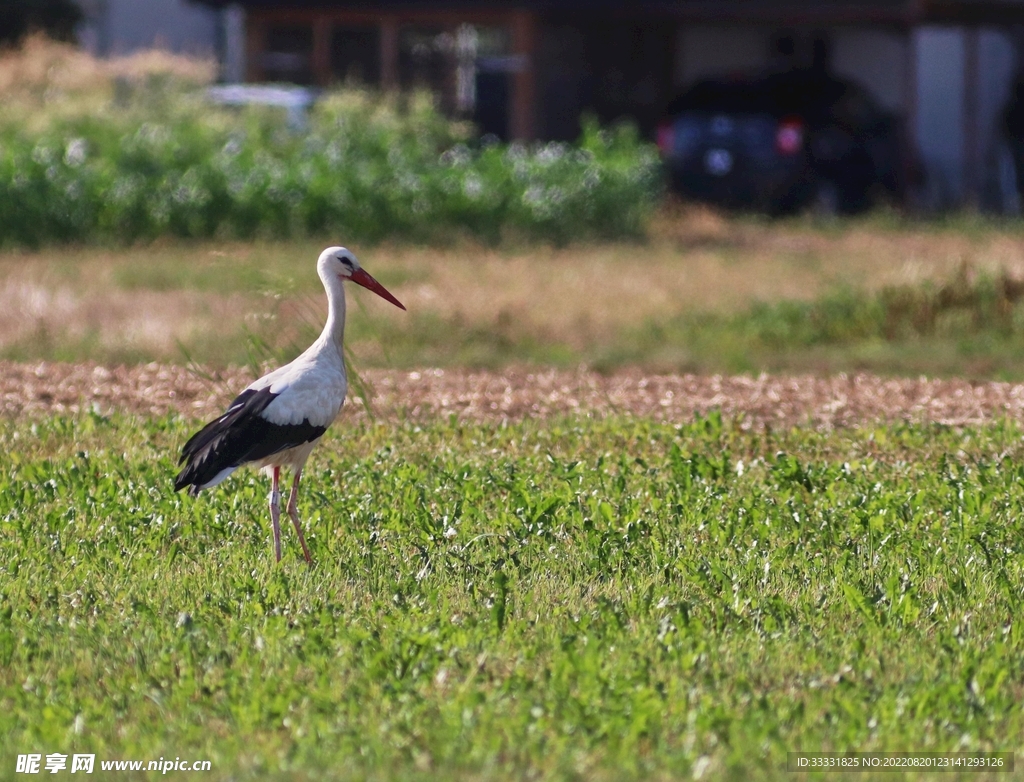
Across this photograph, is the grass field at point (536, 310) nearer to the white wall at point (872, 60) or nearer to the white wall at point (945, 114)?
the white wall at point (945, 114)

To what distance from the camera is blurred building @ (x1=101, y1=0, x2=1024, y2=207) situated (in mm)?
25406

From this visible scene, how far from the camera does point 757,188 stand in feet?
77.6

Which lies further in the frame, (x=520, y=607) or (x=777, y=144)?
(x=777, y=144)

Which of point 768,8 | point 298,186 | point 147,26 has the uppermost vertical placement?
point 768,8

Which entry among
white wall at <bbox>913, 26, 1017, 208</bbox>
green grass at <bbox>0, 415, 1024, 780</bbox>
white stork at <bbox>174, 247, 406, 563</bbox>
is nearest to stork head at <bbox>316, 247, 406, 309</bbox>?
white stork at <bbox>174, 247, 406, 563</bbox>

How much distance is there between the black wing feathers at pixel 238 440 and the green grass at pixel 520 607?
370mm

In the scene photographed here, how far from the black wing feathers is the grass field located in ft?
12.2

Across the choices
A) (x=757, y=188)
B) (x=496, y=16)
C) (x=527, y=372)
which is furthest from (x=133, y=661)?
(x=496, y=16)

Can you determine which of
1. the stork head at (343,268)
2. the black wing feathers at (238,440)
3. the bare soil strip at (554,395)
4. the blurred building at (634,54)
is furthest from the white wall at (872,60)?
the black wing feathers at (238,440)

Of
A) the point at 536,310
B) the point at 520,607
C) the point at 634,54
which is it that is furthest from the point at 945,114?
the point at 520,607

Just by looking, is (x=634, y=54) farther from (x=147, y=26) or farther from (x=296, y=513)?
(x=296, y=513)

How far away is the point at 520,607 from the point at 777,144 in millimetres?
17716

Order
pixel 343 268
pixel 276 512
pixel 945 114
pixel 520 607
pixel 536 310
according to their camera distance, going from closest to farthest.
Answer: pixel 520 607, pixel 276 512, pixel 343 268, pixel 536 310, pixel 945 114

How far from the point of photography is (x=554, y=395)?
11.5 metres
